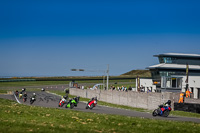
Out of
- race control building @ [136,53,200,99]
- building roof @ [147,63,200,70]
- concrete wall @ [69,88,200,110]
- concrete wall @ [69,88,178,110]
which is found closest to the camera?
concrete wall @ [69,88,200,110]

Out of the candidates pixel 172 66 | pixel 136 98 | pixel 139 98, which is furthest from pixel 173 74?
pixel 139 98

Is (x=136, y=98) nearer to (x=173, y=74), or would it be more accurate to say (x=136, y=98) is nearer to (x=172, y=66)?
(x=173, y=74)

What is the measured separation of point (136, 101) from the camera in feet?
134

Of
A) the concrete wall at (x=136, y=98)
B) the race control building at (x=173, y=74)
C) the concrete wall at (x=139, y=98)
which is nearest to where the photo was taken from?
the concrete wall at (x=139, y=98)

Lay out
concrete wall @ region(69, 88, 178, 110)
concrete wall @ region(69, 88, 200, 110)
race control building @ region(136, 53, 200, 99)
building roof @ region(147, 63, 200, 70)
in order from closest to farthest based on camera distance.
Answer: concrete wall @ region(69, 88, 200, 110) → concrete wall @ region(69, 88, 178, 110) → race control building @ region(136, 53, 200, 99) → building roof @ region(147, 63, 200, 70)

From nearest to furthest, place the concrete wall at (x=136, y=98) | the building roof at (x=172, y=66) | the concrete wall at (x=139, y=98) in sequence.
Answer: the concrete wall at (x=139, y=98)
the concrete wall at (x=136, y=98)
the building roof at (x=172, y=66)

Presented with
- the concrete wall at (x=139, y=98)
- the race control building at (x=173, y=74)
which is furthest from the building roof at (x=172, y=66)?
the concrete wall at (x=139, y=98)

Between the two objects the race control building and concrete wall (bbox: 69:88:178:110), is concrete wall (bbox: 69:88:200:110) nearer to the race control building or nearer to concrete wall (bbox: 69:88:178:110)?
concrete wall (bbox: 69:88:178:110)

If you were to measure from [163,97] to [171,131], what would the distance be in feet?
69.4

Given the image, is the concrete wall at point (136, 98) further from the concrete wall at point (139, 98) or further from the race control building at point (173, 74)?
the race control building at point (173, 74)

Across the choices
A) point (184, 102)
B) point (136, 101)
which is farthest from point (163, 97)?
point (136, 101)

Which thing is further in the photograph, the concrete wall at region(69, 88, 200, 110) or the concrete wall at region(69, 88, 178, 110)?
the concrete wall at region(69, 88, 178, 110)

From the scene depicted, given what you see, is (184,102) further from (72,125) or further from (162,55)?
(162,55)

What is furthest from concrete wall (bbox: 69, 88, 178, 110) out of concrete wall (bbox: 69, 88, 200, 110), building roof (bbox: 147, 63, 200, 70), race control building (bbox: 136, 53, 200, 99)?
building roof (bbox: 147, 63, 200, 70)
